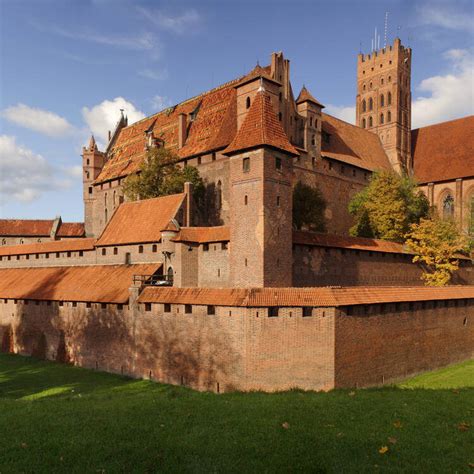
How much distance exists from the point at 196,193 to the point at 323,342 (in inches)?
718

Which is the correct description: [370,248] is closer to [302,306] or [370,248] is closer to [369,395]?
[302,306]

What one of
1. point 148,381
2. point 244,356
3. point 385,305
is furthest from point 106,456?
point 385,305

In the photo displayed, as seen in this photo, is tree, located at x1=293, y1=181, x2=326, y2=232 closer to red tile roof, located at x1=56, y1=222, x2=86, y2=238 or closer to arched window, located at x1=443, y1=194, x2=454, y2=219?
arched window, located at x1=443, y1=194, x2=454, y2=219

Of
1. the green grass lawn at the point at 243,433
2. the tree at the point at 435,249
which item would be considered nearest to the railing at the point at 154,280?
the green grass lawn at the point at 243,433

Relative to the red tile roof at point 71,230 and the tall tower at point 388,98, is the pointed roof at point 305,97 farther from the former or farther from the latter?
the red tile roof at point 71,230

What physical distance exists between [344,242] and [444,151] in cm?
2888

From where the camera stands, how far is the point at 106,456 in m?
9.71

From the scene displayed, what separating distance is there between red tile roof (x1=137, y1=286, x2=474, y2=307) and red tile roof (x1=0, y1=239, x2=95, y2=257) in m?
12.6

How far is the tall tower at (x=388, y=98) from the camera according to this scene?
54.3 m

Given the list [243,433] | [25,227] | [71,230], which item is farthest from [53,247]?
[243,433]

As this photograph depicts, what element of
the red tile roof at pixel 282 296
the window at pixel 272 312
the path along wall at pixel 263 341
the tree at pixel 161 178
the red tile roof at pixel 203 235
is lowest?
the path along wall at pixel 263 341

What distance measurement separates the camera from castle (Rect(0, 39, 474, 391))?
63.8ft

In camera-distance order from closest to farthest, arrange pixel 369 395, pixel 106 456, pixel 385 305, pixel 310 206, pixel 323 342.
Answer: pixel 106 456 → pixel 369 395 → pixel 323 342 → pixel 385 305 → pixel 310 206

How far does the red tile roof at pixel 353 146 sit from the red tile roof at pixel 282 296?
19719 millimetres
